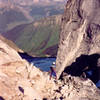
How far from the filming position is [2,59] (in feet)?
42.8

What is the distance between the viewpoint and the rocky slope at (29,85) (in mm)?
12102

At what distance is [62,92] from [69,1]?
10.1 metres

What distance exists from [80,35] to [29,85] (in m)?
8.13

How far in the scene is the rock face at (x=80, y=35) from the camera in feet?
63.3

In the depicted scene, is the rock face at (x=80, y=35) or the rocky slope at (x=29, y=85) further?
the rock face at (x=80, y=35)

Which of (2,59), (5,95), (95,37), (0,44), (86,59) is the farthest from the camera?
(86,59)

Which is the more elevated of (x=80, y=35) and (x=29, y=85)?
(x=29, y=85)

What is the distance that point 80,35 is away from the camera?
19672mm

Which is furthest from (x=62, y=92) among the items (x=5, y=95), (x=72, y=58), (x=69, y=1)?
(x=69, y=1)

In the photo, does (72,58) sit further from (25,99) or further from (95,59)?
(25,99)

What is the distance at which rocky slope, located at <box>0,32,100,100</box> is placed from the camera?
12102 mm

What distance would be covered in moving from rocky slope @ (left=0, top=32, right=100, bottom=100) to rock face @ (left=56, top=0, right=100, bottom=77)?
4.34 metres

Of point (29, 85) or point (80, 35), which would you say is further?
point (80, 35)

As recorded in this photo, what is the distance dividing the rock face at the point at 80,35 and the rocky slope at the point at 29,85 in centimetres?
434
